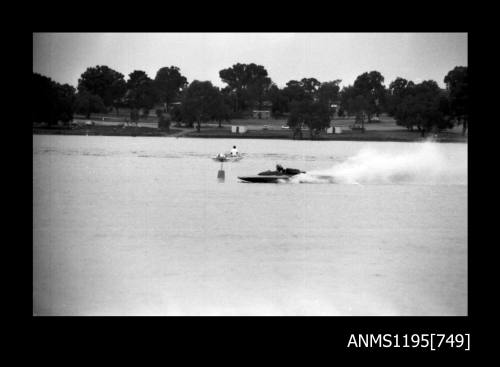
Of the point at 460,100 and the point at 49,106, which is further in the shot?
the point at 49,106

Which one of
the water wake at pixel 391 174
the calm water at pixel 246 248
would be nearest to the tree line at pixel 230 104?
the water wake at pixel 391 174

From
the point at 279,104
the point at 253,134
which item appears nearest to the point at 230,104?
the point at 279,104

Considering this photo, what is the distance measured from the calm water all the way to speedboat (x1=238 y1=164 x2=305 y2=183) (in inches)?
28.6

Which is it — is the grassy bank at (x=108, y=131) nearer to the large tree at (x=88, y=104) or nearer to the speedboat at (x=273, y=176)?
the large tree at (x=88, y=104)

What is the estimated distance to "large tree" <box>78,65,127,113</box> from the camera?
194 metres

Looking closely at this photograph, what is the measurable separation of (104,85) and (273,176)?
157909 mm

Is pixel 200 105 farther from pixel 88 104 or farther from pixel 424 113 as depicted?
pixel 424 113

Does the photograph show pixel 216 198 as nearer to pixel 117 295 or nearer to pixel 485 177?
pixel 117 295

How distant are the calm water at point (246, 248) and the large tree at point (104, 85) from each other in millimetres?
150418

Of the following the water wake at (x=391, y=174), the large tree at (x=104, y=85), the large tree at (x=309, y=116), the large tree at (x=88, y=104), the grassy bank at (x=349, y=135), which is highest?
the large tree at (x=104, y=85)

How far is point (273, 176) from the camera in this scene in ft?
150

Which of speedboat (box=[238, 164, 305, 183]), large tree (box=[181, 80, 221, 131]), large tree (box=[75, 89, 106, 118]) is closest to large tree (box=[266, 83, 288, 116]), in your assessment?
large tree (box=[181, 80, 221, 131])

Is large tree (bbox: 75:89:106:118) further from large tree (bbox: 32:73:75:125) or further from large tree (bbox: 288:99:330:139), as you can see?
large tree (bbox: 288:99:330:139)

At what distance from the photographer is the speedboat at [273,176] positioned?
44.8 meters
